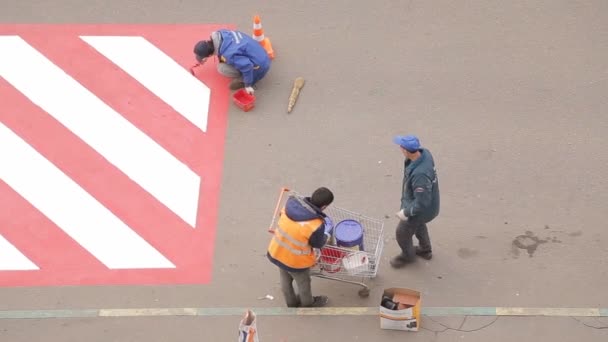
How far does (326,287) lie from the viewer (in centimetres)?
934

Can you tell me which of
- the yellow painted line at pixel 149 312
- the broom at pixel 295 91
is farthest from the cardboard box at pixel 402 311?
the broom at pixel 295 91

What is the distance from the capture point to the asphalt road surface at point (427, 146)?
9047mm

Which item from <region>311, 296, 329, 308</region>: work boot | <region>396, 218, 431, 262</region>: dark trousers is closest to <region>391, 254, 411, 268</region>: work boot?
<region>396, 218, 431, 262</region>: dark trousers

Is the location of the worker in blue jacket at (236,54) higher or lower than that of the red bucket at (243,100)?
higher

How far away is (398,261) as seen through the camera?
9422mm

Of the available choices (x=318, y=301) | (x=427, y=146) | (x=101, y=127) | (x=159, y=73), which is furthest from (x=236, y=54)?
(x=318, y=301)

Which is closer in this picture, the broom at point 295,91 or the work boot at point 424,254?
the work boot at point 424,254

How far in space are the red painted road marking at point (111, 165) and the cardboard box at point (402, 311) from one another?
7.33ft

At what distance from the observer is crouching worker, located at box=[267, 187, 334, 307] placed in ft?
26.2

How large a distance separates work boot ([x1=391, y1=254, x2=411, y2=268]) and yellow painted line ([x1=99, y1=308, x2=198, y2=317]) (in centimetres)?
243

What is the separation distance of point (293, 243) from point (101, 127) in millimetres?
4358

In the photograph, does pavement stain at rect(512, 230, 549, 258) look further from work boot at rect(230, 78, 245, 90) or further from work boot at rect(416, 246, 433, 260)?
work boot at rect(230, 78, 245, 90)

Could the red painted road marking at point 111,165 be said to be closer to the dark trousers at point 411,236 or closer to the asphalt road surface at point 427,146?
the asphalt road surface at point 427,146

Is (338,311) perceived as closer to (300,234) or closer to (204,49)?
(300,234)
